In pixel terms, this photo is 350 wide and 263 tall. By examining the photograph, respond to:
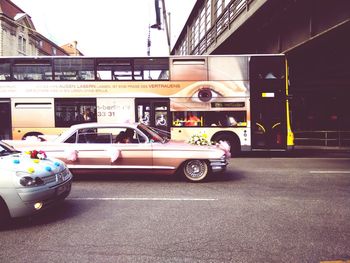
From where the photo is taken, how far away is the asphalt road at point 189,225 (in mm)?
3611

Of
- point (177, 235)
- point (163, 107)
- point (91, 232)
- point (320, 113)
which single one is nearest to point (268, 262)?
point (177, 235)

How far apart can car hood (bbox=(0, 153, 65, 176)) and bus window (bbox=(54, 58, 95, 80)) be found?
740cm

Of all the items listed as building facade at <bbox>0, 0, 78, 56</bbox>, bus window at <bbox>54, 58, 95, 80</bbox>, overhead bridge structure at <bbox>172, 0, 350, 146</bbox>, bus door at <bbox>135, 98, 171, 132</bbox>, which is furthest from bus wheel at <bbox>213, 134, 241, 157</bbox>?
building facade at <bbox>0, 0, 78, 56</bbox>

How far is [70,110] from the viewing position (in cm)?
1230

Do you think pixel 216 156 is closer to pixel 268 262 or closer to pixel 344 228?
pixel 344 228

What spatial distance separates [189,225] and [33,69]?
9943mm

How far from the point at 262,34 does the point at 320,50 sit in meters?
2.59

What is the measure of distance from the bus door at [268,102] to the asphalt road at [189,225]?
4.85 m

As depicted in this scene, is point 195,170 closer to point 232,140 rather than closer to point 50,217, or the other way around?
point 50,217

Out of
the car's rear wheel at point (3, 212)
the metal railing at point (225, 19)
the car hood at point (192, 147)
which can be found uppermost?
the metal railing at point (225, 19)

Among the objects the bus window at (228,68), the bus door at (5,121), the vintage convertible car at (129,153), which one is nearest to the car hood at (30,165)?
the vintage convertible car at (129,153)

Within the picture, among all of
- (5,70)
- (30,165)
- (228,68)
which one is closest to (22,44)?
(5,70)

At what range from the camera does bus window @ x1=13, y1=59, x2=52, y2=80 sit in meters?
12.1

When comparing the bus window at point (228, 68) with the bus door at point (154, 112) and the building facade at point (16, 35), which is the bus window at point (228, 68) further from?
the building facade at point (16, 35)
